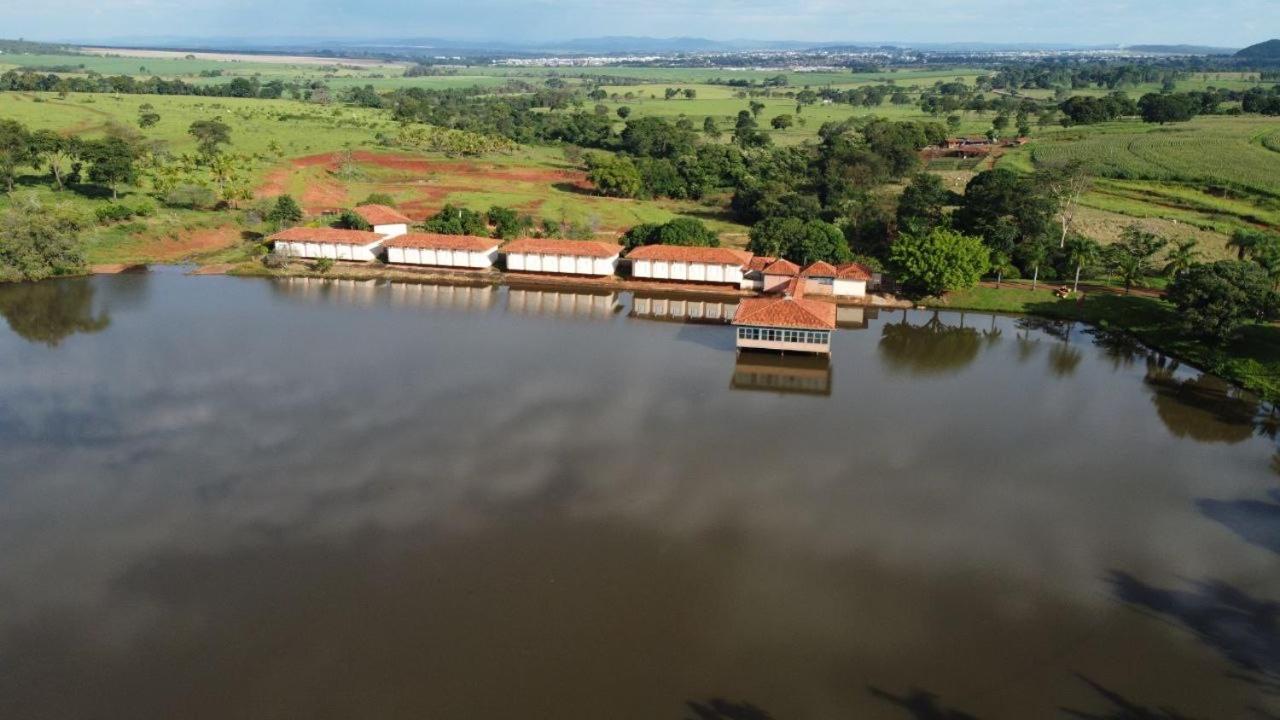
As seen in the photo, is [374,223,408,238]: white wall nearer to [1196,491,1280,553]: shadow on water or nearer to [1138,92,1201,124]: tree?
[1196,491,1280,553]: shadow on water

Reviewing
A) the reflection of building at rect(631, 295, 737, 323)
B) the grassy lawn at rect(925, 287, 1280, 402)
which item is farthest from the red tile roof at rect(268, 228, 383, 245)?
the grassy lawn at rect(925, 287, 1280, 402)

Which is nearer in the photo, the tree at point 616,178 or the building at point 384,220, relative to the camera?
the building at point 384,220

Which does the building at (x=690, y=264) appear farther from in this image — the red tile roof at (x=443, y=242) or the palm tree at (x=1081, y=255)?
the palm tree at (x=1081, y=255)

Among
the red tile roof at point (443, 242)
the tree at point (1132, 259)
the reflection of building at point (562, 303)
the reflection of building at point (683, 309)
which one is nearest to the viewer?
the reflection of building at point (683, 309)

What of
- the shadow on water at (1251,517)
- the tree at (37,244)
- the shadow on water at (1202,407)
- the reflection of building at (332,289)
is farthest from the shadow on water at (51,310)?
the shadow on water at (1202,407)

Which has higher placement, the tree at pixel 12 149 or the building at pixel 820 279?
the tree at pixel 12 149

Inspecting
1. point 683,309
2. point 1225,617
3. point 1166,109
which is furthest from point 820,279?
point 1166,109
